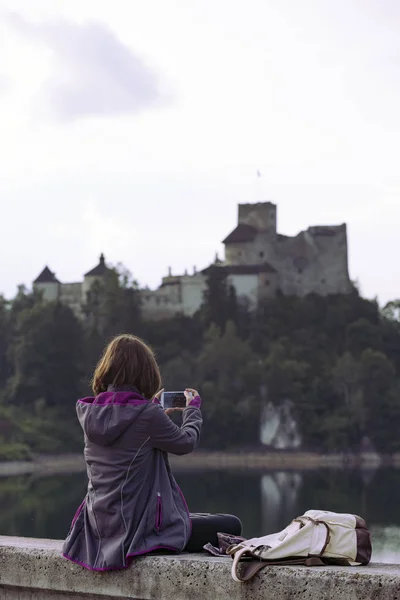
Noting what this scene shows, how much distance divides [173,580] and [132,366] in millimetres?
626

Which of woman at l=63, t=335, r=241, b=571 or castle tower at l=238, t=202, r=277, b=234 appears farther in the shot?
castle tower at l=238, t=202, r=277, b=234

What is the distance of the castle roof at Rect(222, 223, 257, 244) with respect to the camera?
2960 inches

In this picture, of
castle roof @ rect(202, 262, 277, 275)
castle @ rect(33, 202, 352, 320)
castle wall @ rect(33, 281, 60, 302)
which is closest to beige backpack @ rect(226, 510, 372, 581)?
castle roof @ rect(202, 262, 277, 275)

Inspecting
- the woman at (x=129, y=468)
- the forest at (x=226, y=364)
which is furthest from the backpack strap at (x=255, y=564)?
the forest at (x=226, y=364)

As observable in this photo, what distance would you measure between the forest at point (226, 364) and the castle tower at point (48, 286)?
4.72ft

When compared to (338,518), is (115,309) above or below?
above

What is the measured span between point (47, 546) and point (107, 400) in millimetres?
498

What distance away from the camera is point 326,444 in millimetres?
71062

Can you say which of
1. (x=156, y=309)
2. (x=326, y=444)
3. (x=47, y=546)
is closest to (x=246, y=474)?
(x=326, y=444)

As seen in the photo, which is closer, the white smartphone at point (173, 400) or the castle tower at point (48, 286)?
the white smartphone at point (173, 400)

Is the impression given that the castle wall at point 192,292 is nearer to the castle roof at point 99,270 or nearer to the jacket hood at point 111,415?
the castle roof at point 99,270

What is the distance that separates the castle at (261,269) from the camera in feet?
242

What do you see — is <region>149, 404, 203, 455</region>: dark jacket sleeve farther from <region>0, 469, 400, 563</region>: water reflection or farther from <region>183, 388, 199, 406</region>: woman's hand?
<region>0, 469, 400, 563</region>: water reflection

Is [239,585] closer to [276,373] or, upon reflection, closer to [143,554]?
[143,554]
